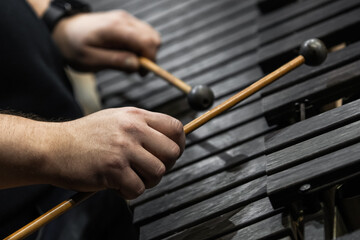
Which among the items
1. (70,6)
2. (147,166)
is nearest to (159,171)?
(147,166)

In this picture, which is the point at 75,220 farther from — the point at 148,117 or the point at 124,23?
the point at 124,23

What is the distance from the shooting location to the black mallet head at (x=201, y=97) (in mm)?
1877

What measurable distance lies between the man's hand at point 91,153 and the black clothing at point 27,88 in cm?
29

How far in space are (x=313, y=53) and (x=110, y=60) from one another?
958 millimetres

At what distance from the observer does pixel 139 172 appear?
1.44 m

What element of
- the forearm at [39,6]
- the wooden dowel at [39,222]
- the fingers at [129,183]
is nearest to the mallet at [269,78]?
the fingers at [129,183]

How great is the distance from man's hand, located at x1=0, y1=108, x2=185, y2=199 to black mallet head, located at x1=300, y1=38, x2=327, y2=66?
0.47m

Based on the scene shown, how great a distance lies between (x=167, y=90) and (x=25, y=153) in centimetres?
88

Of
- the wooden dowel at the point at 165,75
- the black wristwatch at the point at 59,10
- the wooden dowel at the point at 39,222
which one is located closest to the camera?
the wooden dowel at the point at 39,222

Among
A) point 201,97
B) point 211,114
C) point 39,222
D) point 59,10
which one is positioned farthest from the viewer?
point 59,10

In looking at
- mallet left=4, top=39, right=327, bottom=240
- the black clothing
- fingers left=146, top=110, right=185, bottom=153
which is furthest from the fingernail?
fingers left=146, top=110, right=185, bottom=153

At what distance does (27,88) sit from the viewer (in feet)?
6.34

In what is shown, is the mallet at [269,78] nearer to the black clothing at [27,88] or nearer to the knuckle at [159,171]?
the knuckle at [159,171]

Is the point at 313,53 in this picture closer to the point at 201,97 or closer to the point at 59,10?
the point at 201,97
